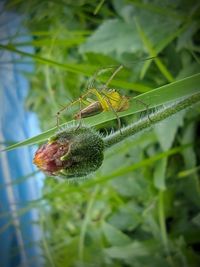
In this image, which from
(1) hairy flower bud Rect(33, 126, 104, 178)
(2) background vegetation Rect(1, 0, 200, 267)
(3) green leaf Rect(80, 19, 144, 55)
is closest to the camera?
(1) hairy flower bud Rect(33, 126, 104, 178)

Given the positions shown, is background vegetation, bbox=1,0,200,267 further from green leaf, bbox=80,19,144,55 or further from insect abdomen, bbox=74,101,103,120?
insect abdomen, bbox=74,101,103,120

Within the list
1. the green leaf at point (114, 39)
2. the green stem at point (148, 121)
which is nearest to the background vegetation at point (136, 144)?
the green leaf at point (114, 39)

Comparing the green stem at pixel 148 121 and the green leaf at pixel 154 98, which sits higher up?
the green leaf at pixel 154 98

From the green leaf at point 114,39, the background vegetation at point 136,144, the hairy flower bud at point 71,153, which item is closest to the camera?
the hairy flower bud at point 71,153

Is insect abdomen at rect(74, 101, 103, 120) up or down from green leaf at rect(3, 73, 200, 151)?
up

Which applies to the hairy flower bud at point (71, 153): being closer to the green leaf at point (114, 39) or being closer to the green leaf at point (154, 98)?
the green leaf at point (154, 98)

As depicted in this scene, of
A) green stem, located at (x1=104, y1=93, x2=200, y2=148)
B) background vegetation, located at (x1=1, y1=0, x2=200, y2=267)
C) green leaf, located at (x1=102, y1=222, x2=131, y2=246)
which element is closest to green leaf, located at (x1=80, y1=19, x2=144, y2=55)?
background vegetation, located at (x1=1, y1=0, x2=200, y2=267)
